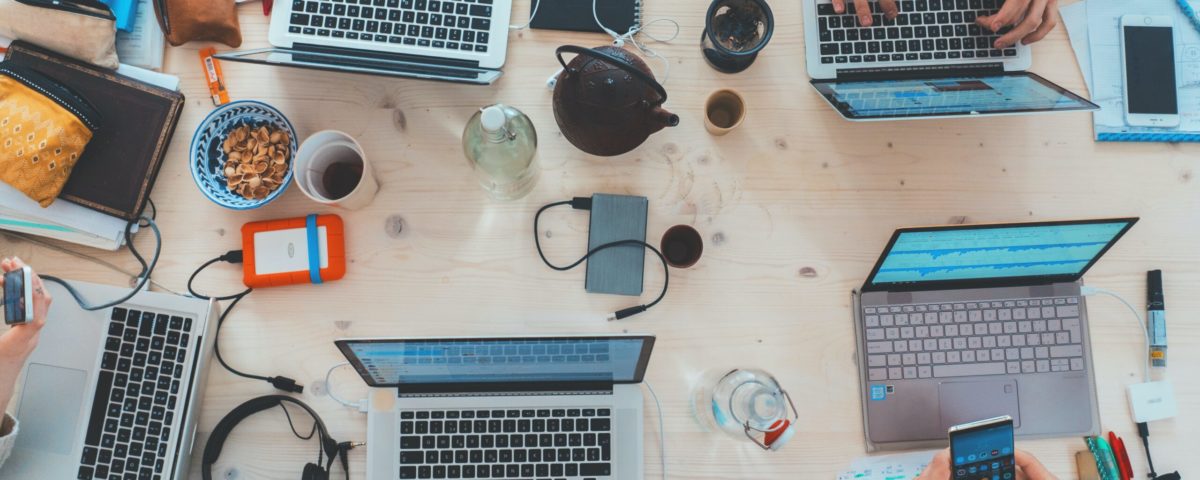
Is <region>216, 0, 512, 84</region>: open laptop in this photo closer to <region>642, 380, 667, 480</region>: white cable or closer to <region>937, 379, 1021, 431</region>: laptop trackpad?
<region>642, 380, 667, 480</region>: white cable

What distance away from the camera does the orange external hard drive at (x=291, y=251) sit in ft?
3.28

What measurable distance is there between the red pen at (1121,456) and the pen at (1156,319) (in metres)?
0.14

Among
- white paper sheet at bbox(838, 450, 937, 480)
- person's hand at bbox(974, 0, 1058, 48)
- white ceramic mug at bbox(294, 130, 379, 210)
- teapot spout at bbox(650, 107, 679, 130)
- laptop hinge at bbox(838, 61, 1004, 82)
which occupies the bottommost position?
white paper sheet at bbox(838, 450, 937, 480)

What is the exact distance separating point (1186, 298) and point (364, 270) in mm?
1273

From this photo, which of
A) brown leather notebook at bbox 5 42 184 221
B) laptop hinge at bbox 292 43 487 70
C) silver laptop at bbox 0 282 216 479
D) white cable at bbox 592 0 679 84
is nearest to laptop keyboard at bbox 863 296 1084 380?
white cable at bbox 592 0 679 84

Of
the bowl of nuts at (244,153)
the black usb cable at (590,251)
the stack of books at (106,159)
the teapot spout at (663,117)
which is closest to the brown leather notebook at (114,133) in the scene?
the stack of books at (106,159)

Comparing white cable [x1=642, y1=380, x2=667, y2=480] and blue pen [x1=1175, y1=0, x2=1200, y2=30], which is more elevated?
blue pen [x1=1175, y1=0, x2=1200, y2=30]

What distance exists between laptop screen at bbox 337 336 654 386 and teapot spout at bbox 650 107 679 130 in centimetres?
27

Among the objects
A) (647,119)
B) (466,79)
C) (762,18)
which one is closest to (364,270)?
(466,79)

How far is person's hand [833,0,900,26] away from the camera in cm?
99

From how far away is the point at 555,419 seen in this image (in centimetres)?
95

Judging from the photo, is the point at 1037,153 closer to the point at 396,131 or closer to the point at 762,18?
the point at 762,18

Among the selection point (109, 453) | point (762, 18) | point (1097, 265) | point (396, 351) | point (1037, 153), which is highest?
point (762, 18)

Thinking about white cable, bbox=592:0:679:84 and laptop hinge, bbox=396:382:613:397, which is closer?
laptop hinge, bbox=396:382:613:397
